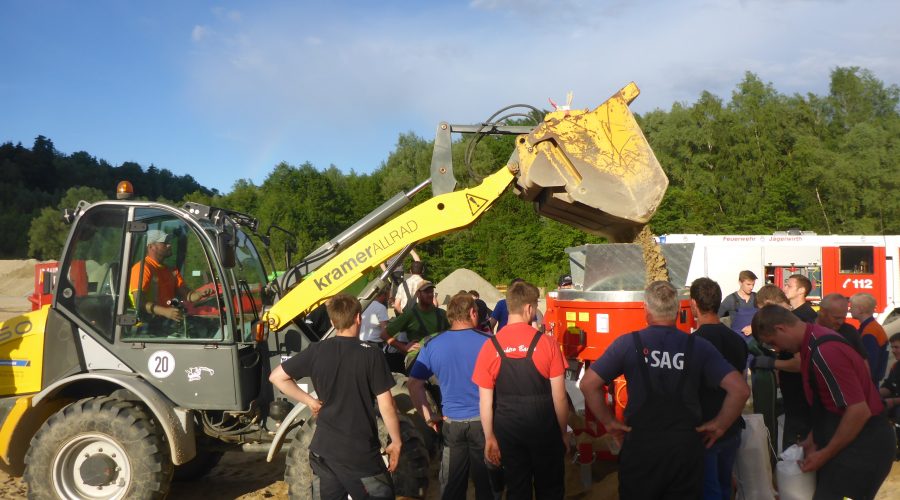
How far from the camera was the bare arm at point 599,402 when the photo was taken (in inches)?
145

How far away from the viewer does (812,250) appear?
51.3ft

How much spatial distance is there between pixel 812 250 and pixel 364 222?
42.1ft

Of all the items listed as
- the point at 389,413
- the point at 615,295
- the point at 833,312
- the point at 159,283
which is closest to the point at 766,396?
the point at 833,312

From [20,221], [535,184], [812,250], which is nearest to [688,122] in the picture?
[812,250]

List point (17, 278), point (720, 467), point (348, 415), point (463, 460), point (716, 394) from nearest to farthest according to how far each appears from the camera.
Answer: point (348, 415), point (716, 394), point (720, 467), point (463, 460), point (17, 278)

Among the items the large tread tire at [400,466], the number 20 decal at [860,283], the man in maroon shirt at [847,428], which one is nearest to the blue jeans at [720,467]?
the man in maroon shirt at [847,428]

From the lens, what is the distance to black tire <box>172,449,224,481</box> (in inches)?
271

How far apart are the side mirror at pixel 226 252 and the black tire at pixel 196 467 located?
2384mm

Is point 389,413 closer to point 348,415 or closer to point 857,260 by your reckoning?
point 348,415

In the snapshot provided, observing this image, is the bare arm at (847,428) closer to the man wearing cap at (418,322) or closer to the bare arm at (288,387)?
the bare arm at (288,387)

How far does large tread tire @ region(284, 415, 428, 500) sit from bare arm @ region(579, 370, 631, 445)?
5.84ft

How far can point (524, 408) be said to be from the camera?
13.7 feet

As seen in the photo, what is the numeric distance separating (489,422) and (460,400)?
0.42 meters

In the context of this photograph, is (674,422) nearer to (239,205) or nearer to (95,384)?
(95,384)
